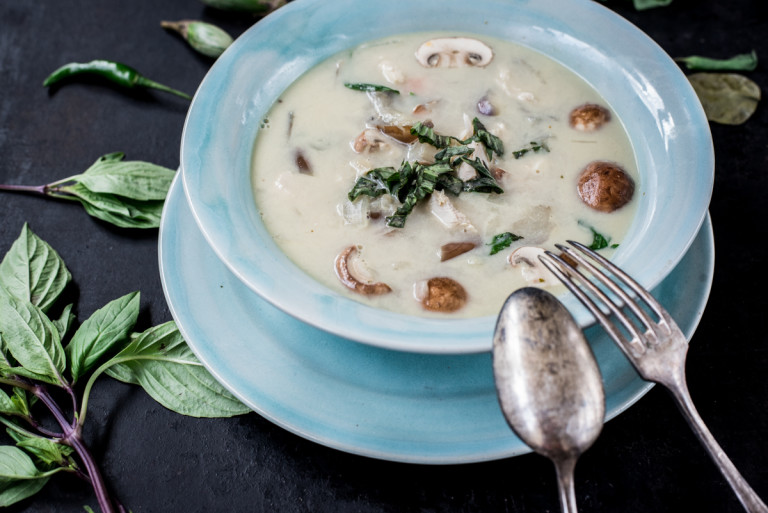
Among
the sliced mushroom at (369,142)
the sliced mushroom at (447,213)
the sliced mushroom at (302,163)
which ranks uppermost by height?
the sliced mushroom at (369,142)

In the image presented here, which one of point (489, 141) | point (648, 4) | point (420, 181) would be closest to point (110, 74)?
point (420, 181)

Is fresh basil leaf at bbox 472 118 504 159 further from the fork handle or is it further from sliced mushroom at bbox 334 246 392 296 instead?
the fork handle

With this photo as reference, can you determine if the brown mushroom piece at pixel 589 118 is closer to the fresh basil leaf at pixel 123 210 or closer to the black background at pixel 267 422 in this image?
the black background at pixel 267 422

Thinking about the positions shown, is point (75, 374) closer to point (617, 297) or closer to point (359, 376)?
point (359, 376)

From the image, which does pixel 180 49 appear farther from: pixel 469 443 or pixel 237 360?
pixel 469 443

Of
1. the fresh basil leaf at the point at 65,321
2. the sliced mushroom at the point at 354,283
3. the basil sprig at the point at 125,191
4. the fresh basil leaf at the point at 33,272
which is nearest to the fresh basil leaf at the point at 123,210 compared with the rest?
the basil sprig at the point at 125,191

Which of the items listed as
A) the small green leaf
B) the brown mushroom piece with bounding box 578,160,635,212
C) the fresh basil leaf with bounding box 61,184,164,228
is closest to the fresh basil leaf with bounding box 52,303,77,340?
the fresh basil leaf with bounding box 61,184,164,228

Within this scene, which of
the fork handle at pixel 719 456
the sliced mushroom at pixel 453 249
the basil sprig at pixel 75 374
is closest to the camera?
the fork handle at pixel 719 456
